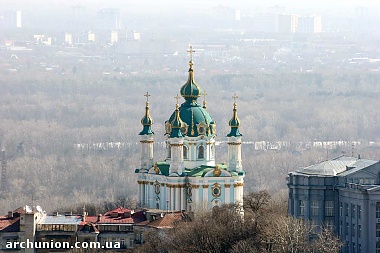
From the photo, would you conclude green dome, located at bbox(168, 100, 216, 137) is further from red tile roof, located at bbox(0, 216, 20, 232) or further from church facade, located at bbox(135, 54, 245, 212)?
red tile roof, located at bbox(0, 216, 20, 232)

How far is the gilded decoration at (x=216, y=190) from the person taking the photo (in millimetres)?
93000

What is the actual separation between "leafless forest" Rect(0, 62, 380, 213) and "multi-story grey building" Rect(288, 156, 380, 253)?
2728 centimetres

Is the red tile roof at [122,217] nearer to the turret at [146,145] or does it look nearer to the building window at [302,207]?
the building window at [302,207]

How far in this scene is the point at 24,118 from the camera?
178 metres

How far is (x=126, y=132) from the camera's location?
160 meters

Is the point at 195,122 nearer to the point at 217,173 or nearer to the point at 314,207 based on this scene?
the point at 217,173

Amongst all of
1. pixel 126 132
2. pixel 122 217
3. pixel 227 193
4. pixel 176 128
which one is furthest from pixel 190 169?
pixel 126 132

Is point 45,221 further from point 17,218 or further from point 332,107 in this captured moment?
point 332,107

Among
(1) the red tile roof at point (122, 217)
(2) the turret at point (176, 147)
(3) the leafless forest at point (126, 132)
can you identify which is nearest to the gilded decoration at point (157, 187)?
(2) the turret at point (176, 147)

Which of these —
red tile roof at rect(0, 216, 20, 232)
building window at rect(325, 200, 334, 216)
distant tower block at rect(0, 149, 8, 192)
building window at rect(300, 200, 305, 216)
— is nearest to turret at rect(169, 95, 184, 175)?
red tile roof at rect(0, 216, 20, 232)

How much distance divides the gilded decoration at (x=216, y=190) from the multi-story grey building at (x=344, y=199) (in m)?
9.56

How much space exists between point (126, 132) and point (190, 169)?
6548 cm

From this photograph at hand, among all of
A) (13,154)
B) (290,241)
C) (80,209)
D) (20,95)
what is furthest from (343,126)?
(290,241)

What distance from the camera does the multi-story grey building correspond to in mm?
77750
